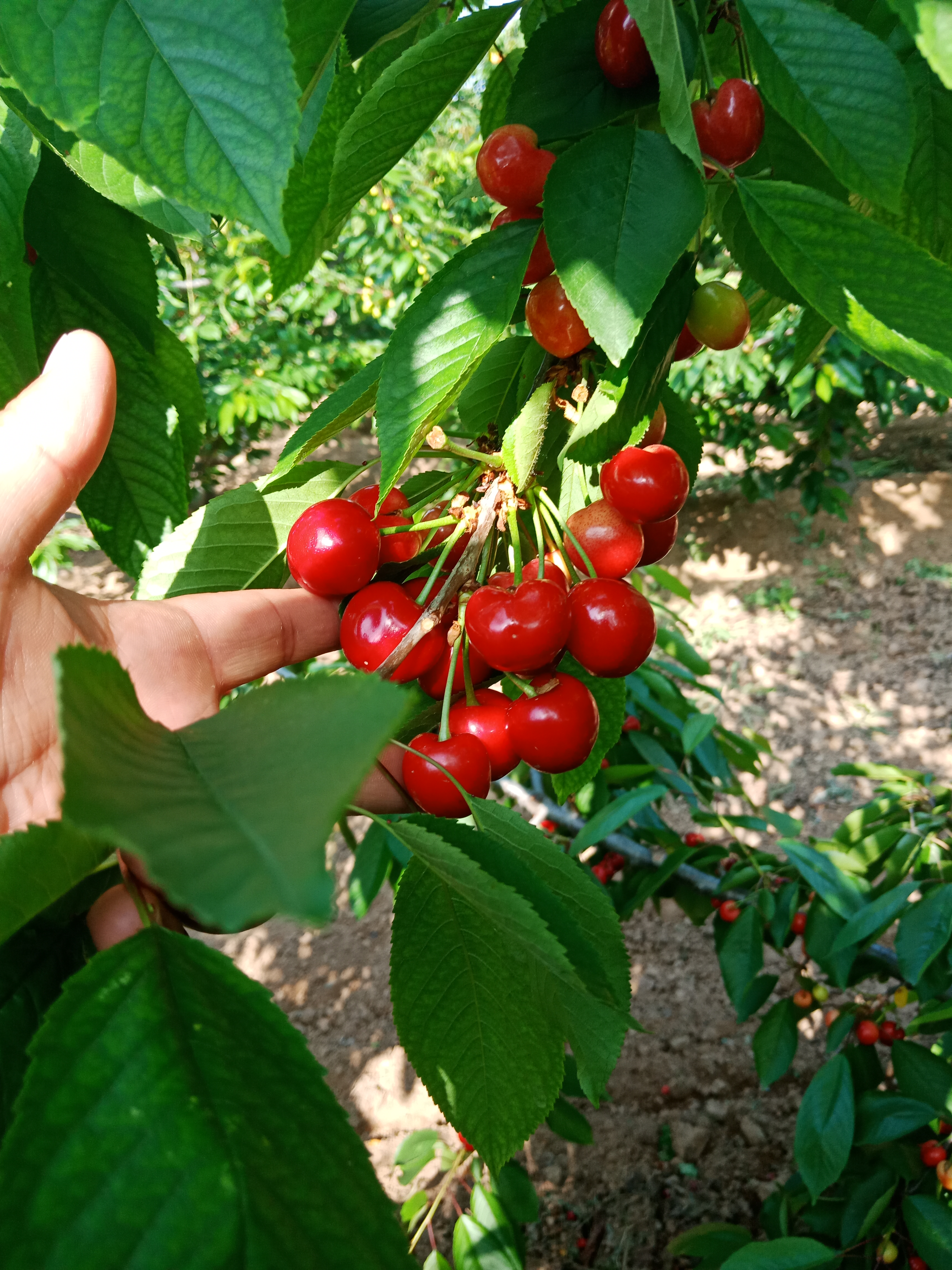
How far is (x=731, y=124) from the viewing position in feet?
2.72

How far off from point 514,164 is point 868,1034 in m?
2.10

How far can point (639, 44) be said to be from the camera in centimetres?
79

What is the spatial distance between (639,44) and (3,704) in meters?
0.92

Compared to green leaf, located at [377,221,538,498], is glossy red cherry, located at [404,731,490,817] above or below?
below

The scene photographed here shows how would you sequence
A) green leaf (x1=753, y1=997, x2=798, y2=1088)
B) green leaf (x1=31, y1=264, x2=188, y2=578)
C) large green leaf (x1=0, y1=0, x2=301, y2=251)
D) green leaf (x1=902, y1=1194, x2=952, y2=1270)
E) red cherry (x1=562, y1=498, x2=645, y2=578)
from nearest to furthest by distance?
1. large green leaf (x1=0, y1=0, x2=301, y2=251)
2. red cherry (x1=562, y1=498, x2=645, y2=578)
3. green leaf (x1=31, y1=264, x2=188, y2=578)
4. green leaf (x1=902, y1=1194, x2=952, y2=1270)
5. green leaf (x1=753, y1=997, x2=798, y2=1088)

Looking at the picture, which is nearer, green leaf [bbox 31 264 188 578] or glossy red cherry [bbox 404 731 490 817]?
glossy red cherry [bbox 404 731 490 817]

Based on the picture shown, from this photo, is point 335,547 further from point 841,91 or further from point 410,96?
point 841,91

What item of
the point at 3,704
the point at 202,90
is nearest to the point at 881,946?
the point at 3,704

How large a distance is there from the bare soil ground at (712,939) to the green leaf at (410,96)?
2439 mm

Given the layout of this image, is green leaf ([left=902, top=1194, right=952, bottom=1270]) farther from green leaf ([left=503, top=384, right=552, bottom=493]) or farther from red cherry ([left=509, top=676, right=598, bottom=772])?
green leaf ([left=503, top=384, right=552, bottom=493])

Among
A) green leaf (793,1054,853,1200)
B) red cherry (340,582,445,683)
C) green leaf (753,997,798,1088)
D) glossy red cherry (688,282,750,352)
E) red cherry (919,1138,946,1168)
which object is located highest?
glossy red cherry (688,282,750,352)

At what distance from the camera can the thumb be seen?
903mm

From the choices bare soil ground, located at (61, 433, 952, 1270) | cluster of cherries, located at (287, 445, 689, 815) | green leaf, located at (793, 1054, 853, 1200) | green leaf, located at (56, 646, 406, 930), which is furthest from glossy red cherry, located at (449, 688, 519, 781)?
bare soil ground, located at (61, 433, 952, 1270)

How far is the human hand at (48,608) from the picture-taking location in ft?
3.00
